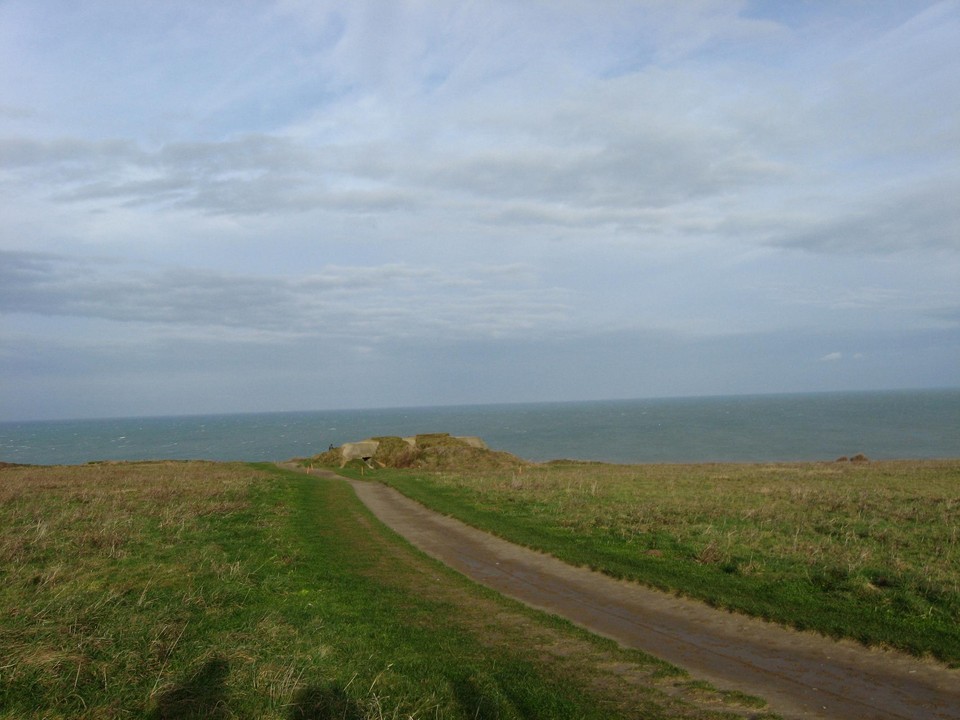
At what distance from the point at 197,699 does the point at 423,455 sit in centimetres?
5079

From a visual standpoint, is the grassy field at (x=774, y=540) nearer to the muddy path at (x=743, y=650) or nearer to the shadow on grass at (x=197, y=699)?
the muddy path at (x=743, y=650)

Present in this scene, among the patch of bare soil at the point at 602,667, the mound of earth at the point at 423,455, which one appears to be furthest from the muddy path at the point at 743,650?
the mound of earth at the point at 423,455

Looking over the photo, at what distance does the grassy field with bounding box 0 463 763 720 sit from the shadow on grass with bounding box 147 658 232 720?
0.02 meters

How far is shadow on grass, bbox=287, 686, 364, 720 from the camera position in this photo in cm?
747

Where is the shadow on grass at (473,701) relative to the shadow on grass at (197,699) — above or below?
below

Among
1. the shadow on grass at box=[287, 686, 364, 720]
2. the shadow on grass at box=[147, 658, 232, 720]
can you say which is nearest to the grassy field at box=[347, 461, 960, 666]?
the shadow on grass at box=[287, 686, 364, 720]

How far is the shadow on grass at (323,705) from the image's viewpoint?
7.47m

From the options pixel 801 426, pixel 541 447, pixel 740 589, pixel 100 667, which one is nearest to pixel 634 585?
pixel 740 589

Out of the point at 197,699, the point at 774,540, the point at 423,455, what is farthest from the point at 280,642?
the point at 423,455

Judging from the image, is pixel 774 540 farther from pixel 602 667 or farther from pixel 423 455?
pixel 423 455

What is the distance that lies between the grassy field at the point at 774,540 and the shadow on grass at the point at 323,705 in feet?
26.5

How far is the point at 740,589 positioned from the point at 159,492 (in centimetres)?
2374

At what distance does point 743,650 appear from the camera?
10391mm

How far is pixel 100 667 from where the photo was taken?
830cm
